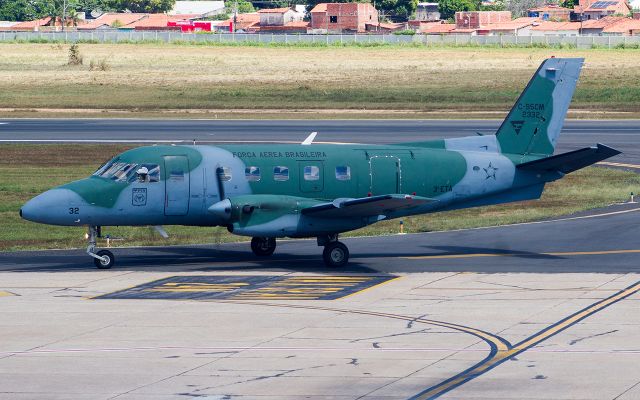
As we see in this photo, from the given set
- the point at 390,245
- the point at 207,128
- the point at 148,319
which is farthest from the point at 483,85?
the point at 148,319

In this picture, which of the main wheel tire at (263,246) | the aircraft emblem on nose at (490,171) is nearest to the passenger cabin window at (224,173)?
the main wheel tire at (263,246)

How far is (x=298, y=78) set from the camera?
4481 inches

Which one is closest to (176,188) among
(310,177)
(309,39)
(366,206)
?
(310,177)

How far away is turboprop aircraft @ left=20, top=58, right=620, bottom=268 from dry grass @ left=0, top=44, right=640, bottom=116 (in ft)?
181

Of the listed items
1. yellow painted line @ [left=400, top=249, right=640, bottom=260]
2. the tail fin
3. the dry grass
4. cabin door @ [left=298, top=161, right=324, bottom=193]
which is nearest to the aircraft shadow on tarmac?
yellow painted line @ [left=400, top=249, right=640, bottom=260]

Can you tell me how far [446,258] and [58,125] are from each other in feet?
162

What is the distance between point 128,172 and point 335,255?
681 centimetres

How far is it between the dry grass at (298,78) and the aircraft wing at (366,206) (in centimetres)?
5905

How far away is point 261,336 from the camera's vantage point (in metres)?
23.4

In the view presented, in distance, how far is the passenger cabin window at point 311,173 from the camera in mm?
33125

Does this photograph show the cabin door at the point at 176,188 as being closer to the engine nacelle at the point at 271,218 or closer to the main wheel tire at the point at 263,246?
the engine nacelle at the point at 271,218

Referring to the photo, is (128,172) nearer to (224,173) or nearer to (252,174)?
(224,173)

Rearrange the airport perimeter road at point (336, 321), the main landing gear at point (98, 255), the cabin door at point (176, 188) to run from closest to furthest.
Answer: the airport perimeter road at point (336, 321)
the cabin door at point (176, 188)
the main landing gear at point (98, 255)

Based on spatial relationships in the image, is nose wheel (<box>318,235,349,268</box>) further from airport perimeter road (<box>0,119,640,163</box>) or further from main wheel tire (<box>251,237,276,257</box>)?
airport perimeter road (<box>0,119,640,163</box>)
